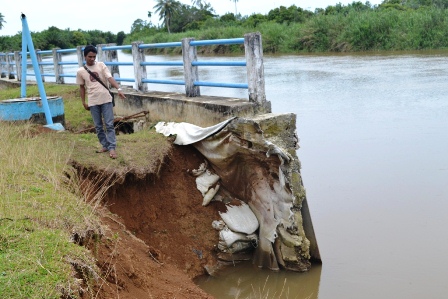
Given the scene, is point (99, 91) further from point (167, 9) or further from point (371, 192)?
point (167, 9)

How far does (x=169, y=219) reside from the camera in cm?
766

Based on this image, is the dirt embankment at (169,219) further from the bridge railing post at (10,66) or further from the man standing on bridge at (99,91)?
the bridge railing post at (10,66)

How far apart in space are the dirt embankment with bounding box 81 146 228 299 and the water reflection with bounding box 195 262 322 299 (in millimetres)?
260

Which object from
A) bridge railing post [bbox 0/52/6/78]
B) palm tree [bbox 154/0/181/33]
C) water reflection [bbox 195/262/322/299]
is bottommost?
water reflection [bbox 195/262/322/299]

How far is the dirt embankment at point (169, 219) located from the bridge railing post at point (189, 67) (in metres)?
1.25

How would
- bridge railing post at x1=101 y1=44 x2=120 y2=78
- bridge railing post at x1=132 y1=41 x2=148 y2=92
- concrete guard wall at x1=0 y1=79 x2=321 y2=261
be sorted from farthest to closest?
bridge railing post at x1=101 y1=44 x2=120 y2=78 < bridge railing post at x1=132 y1=41 x2=148 y2=92 < concrete guard wall at x1=0 y1=79 x2=321 y2=261

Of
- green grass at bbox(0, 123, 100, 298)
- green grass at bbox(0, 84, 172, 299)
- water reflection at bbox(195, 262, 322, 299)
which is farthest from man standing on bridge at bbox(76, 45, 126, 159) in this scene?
water reflection at bbox(195, 262, 322, 299)

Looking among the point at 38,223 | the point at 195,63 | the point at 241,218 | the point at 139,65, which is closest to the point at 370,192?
the point at 241,218

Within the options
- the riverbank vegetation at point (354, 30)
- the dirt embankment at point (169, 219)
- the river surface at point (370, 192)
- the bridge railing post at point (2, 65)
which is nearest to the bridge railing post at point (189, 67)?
the dirt embankment at point (169, 219)

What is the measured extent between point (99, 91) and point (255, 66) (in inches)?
78.5

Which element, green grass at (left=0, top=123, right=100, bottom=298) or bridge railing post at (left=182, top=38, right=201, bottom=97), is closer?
green grass at (left=0, top=123, right=100, bottom=298)

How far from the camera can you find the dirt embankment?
20.8ft

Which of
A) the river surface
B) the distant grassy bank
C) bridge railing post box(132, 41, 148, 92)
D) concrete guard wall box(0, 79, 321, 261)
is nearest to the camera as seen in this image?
the river surface

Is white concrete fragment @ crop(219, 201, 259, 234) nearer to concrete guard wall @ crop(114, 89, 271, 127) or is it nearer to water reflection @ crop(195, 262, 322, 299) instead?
water reflection @ crop(195, 262, 322, 299)
